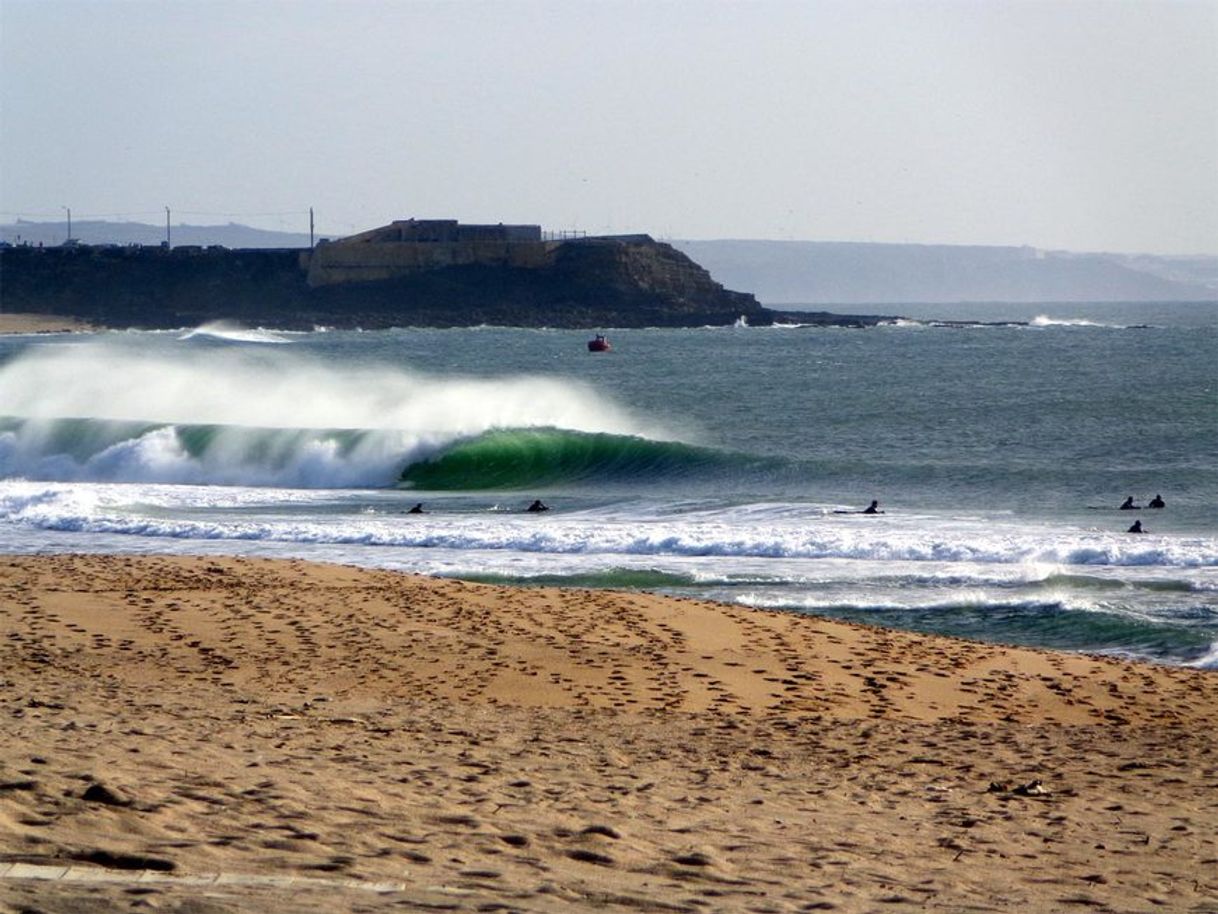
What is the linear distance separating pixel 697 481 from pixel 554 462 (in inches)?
139

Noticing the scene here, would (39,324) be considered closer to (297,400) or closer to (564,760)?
(297,400)

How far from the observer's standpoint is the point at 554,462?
30469mm

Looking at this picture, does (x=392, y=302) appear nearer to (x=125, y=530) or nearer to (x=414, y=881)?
(x=125, y=530)

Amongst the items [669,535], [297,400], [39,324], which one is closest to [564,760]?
[669,535]

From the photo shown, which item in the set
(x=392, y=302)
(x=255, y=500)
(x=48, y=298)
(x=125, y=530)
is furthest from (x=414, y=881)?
(x=48, y=298)

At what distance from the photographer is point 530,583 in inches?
651

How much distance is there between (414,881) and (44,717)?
3.39 meters

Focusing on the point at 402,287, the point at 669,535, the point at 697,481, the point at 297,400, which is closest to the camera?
the point at 669,535

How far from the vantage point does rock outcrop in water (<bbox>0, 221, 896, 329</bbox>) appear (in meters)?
110

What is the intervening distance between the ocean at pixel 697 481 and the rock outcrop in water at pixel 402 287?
51.0m

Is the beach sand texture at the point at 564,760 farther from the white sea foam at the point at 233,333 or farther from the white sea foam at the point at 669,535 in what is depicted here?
the white sea foam at the point at 233,333

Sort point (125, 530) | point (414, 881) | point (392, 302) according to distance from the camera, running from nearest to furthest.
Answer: point (414, 881) < point (125, 530) < point (392, 302)

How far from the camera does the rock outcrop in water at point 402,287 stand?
11044 centimetres

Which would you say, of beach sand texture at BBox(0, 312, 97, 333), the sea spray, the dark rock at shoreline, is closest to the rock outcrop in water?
the dark rock at shoreline
